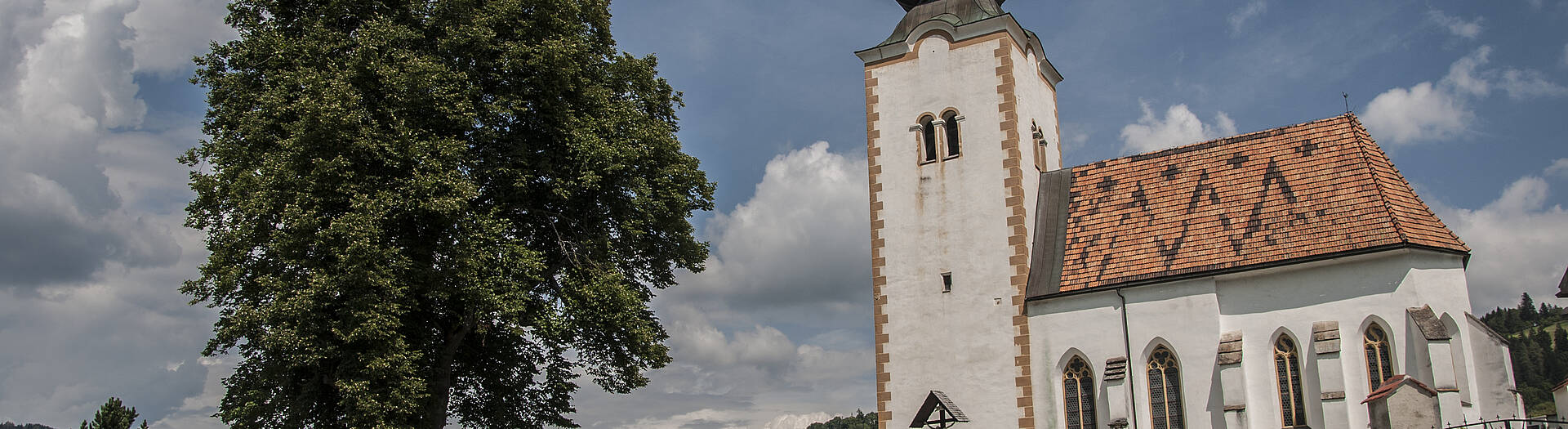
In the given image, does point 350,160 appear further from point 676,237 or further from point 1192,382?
point 1192,382

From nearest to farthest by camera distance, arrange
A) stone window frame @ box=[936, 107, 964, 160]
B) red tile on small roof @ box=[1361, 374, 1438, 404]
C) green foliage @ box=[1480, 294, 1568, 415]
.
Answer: red tile on small roof @ box=[1361, 374, 1438, 404]
stone window frame @ box=[936, 107, 964, 160]
green foliage @ box=[1480, 294, 1568, 415]

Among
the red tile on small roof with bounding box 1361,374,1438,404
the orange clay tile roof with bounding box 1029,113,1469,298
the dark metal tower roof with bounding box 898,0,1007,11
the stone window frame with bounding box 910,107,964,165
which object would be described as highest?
the dark metal tower roof with bounding box 898,0,1007,11

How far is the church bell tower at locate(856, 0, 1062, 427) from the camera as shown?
25266 millimetres

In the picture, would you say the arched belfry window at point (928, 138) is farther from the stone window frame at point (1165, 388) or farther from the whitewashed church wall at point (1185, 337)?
the stone window frame at point (1165, 388)

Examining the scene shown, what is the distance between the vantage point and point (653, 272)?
25766mm

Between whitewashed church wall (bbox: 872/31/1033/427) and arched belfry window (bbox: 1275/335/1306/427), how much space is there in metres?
5.29

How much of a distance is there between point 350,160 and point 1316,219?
18.7 m

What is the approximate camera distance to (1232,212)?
78.9ft

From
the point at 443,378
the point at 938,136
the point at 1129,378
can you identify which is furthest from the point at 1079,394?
the point at 443,378

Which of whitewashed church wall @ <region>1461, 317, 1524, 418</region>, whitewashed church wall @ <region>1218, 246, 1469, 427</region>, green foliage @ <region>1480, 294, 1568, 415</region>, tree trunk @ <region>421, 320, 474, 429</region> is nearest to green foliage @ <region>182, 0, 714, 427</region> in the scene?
tree trunk @ <region>421, 320, 474, 429</region>

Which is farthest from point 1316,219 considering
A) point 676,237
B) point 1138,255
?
point 676,237

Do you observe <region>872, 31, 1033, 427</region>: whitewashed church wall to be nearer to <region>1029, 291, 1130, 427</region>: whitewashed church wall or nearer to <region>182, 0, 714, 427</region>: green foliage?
<region>1029, 291, 1130, 427</region>: whitewashed church wall

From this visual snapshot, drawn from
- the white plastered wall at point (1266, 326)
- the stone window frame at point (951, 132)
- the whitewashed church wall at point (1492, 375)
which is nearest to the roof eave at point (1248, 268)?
the white plastered wall at point (1266, 326)

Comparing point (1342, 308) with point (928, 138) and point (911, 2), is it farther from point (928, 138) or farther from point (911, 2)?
point (911, 2)
